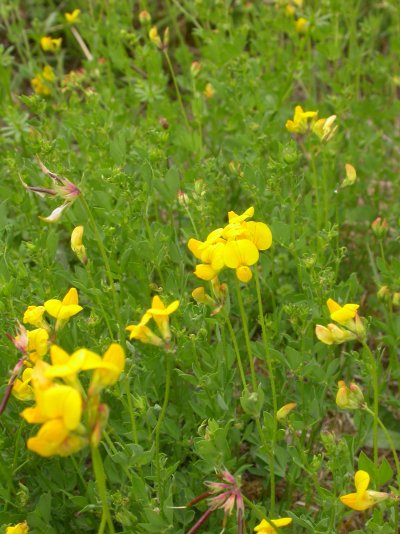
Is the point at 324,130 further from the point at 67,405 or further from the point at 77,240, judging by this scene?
the point at 67,405

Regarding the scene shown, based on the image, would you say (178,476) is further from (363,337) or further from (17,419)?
(363,337)

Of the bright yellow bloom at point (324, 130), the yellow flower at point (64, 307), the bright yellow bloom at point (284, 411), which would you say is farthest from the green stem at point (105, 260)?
the bright yellow bloom at point (324, 130)

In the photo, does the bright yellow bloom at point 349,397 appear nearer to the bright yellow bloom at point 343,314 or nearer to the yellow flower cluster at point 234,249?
the bright yellow bloom at point 343,314

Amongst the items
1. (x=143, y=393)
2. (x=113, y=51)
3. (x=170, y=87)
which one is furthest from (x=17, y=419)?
(x=170, y=87)

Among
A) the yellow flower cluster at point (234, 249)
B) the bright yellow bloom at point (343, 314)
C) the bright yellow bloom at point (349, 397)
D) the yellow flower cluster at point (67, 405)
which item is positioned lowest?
the bright yellow bloom at point (349, 397)

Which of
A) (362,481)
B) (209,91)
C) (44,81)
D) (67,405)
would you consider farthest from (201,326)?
(44,81)

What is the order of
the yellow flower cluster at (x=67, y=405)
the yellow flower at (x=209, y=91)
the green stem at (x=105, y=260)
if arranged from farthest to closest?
the yellow flower at (x=209, y=91) → the green stem at (x=105, y=260) → the yellow flower cluster at (x=67, y=405)
